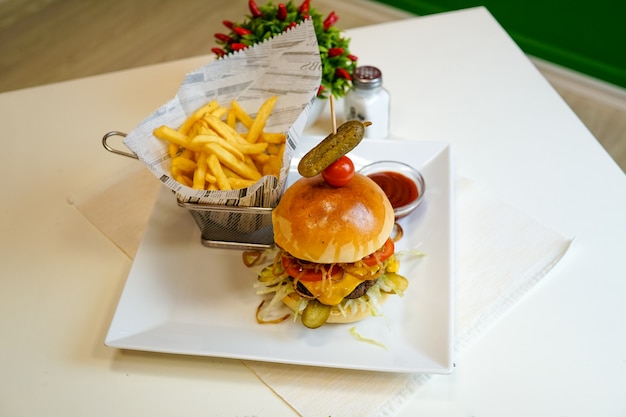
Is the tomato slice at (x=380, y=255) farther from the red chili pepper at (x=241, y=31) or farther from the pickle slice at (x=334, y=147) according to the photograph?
the red chili pepper at (x=241, y=31)

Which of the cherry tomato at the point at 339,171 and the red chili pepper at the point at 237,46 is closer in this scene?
the cherry tomato at the point at 339,171

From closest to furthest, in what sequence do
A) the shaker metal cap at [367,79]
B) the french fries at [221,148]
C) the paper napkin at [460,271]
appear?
the paper napkin at [460,271], the french fries at [221,148], the shaker metal cap at [367,79]

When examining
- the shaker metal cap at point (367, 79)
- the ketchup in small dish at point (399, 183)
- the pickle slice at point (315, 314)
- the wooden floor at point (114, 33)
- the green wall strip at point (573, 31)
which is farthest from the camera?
Answer: the wooden floor at point (114, 33)

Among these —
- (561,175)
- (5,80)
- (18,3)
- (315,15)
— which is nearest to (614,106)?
(561,175)

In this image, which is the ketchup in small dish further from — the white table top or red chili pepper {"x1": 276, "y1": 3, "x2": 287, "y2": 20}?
red chili pepper {"x1": 276, "y1": 3, "x2": 287, "y2": 20}

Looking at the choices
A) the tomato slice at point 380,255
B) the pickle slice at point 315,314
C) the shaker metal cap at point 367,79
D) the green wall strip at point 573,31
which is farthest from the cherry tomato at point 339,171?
the green wall strip at point 573,31

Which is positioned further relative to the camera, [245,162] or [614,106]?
[614,106]

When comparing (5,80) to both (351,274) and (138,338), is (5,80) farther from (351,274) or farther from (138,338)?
(351,274)
